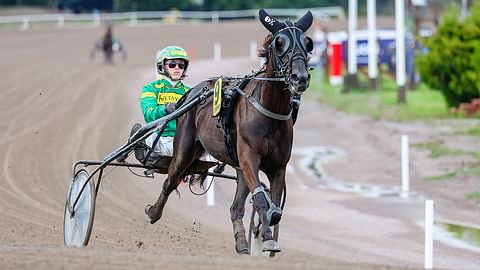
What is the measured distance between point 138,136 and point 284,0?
56.2 m

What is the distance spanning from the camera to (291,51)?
8.09 metres

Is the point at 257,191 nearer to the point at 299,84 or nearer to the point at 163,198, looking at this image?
the point at 299,84

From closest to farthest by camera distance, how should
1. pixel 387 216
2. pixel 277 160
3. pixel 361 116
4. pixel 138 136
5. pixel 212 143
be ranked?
pixel 277 160, pixel 212 143, pixel 138 136, pixel 387 216, pixel 361 116

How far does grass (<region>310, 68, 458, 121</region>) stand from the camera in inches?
1027

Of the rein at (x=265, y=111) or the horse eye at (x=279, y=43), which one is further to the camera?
the rein at (x=265, y=111)

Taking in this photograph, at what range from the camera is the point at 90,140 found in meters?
19.9

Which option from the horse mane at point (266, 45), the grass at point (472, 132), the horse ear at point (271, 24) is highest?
the horse ear at point (271, 24)

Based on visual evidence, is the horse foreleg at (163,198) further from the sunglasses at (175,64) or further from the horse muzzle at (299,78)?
the horse muzzle at (299,78)

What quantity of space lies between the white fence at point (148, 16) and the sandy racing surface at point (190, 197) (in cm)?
1995

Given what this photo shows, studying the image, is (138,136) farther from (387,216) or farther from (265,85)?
(387,216)

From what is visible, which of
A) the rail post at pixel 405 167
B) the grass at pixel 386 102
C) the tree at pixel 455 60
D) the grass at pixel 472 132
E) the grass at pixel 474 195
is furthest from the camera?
the grass at pixel 386 102

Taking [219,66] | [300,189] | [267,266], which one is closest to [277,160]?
[267,266]

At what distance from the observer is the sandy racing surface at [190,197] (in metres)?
8.86

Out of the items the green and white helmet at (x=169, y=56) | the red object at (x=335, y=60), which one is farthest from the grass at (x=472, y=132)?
the green and white helmet at (x=169, y=56)
